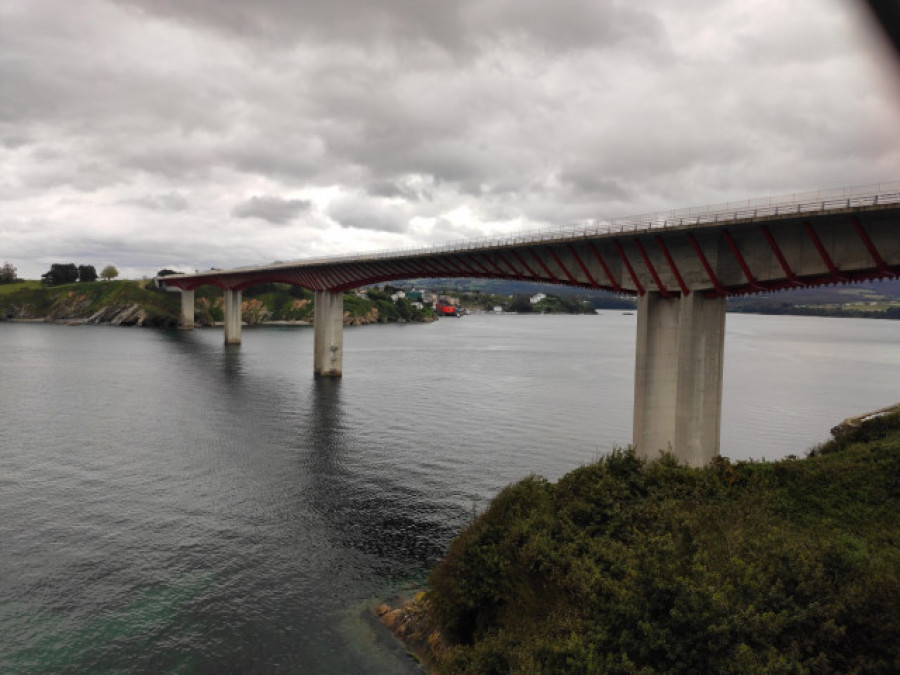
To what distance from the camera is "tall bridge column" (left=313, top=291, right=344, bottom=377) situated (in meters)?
91.6

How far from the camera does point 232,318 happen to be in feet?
463

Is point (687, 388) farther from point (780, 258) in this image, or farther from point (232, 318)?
point (232, 318)

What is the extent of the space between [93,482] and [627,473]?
35268mm

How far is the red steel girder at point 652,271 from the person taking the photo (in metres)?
38.8

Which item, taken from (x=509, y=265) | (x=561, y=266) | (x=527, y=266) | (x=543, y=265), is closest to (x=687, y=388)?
(x=561, y=266)

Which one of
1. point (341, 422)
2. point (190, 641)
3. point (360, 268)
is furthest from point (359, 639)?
point (360, 268)

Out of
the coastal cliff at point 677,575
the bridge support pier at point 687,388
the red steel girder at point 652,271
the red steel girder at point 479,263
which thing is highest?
the red steel girder at point 479,263

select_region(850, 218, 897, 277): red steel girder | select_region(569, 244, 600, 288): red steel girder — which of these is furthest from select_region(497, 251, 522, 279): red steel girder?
select_region(850, 218, 897, 277): red steel girder

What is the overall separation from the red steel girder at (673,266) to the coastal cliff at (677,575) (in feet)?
39.7

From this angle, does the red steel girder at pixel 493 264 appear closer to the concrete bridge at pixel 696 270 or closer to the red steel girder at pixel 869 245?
the concrete bridge at pixel 696 270

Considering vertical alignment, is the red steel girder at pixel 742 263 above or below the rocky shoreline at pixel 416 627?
above

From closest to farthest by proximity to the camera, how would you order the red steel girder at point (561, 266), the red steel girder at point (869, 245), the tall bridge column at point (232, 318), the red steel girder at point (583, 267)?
1. the red steel girder at point (869, 245)
2. the red steel girder at point (583, 267)
3. the red steel girder at point (561, 266)
4. the tall bridge column at point (232, 318)

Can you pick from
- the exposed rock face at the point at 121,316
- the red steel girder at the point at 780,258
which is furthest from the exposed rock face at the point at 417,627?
the exposed rock face at the point at 121,316

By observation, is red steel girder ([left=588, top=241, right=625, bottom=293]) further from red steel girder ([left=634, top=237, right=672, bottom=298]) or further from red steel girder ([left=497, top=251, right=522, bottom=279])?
red steel girder ([left=497, top=251, right=522, bottom=279])
